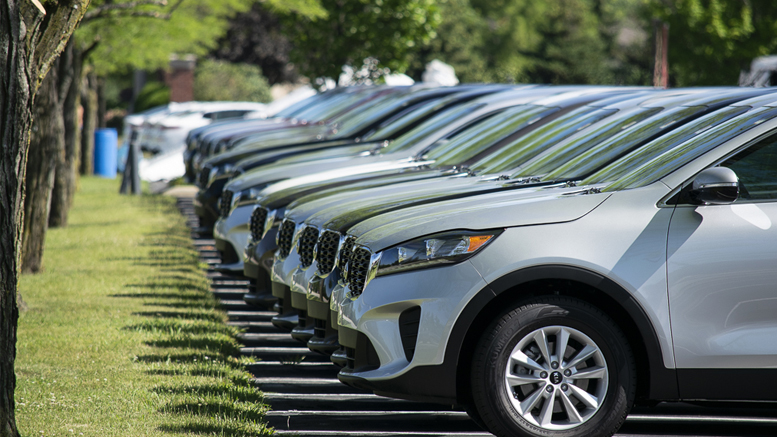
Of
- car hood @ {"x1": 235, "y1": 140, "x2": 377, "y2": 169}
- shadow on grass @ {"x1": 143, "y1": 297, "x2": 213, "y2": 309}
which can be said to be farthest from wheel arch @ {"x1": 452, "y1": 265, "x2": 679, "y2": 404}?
car hood @ {"x1": 235, "y1": 140, "x2": 377, "y2": 169}

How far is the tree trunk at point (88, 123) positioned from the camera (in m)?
23.6

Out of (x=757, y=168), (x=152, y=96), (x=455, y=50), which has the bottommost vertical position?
(x=757, y=168)

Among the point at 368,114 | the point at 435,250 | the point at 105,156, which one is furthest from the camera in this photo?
the point at 105,156

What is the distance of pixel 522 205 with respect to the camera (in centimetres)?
475

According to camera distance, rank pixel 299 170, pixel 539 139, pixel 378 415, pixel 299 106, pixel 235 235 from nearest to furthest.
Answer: pixel 378 415 < pixel 539 139 < pixel 235 235 < pixel 299 170 < pixel 299 106

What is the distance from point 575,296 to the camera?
15.5 ft

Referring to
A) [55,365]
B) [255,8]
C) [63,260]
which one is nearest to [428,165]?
[55,365]

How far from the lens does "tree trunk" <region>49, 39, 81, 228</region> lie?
44.2 feet

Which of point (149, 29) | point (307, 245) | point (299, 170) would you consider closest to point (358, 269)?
point (307, 245)

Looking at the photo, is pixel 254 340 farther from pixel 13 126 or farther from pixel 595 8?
pixel 595 8

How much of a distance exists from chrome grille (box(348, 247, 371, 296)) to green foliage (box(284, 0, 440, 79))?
16.6 meters

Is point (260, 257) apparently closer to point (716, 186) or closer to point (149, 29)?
point (716, 186)

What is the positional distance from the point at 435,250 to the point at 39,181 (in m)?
6.78

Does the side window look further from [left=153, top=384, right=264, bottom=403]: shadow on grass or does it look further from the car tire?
[left=153, top=384, right=264, bottom=403]: shadow on grass
